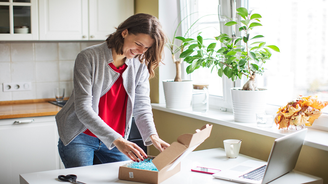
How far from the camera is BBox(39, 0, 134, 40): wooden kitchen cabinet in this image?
272 cm

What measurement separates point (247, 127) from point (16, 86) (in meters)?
2.17

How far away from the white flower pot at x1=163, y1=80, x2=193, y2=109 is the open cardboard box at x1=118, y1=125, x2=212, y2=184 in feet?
3.45

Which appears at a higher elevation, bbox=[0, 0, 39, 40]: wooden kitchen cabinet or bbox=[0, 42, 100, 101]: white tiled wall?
bbox=[0, 0, 39, 40]: wooden kitchen cabinet

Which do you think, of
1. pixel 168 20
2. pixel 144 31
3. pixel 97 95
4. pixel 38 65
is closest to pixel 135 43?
pixel 144 31

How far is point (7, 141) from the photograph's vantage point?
241 cm

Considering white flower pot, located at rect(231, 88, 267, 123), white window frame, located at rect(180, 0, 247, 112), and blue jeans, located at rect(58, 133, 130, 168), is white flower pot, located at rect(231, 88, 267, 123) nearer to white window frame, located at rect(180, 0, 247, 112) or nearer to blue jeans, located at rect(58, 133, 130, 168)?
white window frame, located at rect(180, 0, 247, 112)

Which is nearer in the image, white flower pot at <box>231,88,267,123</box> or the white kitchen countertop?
the white kitchen countertop

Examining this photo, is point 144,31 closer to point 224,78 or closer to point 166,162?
point 166,162

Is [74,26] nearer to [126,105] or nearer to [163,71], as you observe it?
[163,71]

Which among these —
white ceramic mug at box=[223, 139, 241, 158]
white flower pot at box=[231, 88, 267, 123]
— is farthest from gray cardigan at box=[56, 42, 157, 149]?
white flower pot at box=[231, 88, 267, 123]

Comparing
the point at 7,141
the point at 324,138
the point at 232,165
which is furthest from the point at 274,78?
the point at 7,141

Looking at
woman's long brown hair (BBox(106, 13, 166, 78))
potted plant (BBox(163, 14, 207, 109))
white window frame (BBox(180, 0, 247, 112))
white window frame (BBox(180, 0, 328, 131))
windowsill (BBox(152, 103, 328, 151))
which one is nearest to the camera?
windowsill (BBox(152, 103, 328, 151))

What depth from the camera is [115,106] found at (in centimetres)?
176

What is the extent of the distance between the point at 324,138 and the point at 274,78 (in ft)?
1.80
